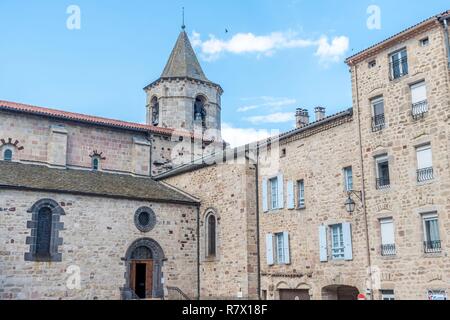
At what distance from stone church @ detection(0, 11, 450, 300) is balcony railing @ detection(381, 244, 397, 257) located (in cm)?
8

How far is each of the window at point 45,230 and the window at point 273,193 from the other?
870 cm

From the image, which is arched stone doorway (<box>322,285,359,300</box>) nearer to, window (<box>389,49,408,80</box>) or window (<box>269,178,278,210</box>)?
window (<box>269,178,278,210</box>)

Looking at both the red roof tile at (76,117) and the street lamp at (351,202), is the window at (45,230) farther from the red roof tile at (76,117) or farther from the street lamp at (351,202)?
the street lamp at (351,202)

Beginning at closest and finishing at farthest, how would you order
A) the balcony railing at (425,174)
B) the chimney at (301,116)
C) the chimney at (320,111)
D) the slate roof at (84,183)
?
the balcony railing at (425,174) < the slate roof at (84,183) < the chimney at (320,111) < the chimney at (301,116)

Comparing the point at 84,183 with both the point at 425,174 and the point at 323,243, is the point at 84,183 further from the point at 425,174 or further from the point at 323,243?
the point at 425,174

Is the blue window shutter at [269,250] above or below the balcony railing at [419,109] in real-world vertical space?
below

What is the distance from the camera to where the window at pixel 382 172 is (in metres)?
15.5

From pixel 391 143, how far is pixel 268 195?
6.12 metres

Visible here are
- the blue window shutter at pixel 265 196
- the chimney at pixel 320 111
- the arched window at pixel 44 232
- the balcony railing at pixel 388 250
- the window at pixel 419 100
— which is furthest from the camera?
the chimney at pixel 320 111

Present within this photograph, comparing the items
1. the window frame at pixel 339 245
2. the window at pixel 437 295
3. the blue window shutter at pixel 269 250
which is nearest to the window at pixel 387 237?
the window frame at pixel 339 245

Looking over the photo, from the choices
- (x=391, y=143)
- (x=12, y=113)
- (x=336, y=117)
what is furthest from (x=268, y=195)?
(x=12, y=113)

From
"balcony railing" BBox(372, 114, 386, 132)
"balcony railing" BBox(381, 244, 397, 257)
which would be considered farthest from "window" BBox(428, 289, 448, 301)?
"balcony railing" BBox(372, 114, 386, 132)

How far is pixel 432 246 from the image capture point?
45.3 feet
